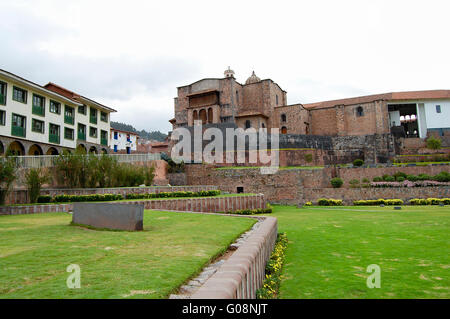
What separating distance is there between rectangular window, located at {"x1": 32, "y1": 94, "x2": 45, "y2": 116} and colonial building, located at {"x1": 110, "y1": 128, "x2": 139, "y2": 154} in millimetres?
24905

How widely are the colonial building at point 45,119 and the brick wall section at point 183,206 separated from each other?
365 inches

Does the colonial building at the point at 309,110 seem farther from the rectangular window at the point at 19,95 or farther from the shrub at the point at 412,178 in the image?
the rectangular window at the point at 19,95

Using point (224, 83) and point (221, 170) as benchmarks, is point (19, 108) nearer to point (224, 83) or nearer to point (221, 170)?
point (221, 170)

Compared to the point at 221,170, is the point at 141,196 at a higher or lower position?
lower

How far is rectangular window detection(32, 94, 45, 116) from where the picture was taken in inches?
1064

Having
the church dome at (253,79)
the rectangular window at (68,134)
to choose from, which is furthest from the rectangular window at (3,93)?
the church dome at (253,79)

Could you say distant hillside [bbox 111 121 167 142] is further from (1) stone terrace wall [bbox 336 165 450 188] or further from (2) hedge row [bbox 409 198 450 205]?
(2) hedge row [bbox 409 198 450 205]

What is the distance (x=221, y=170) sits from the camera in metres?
28.2

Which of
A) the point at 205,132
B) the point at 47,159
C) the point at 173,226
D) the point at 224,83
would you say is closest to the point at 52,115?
the point at 47,159

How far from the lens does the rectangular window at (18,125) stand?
2462 centimetres

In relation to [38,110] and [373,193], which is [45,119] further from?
[373,193]

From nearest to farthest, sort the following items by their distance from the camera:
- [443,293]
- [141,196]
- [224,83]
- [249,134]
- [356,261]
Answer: [443,293] → [356,261] → [141,196] → [249,134] → [224,83]

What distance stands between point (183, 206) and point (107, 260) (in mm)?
10234
